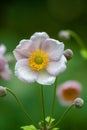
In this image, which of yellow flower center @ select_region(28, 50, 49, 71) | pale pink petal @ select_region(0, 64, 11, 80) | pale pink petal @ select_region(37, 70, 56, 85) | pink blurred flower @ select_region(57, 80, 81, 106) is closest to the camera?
pale pink petal @ select_region(37, 70, 56, 85)

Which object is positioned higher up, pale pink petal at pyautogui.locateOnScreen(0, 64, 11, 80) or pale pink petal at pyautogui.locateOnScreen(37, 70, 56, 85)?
pale pink petal at pyautogui.locateOnScreen(37, 70, 56, 85)

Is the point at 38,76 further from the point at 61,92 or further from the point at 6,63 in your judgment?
the point at 61,92

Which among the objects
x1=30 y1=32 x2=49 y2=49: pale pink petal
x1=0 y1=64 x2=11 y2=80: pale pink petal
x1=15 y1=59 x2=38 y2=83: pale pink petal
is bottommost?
x1=0 y1=64 x2=11 y2=80: pale pink petal

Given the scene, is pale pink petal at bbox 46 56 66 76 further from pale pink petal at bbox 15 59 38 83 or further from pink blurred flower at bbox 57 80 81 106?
pink blurred flower at bbox 57 80 81 106

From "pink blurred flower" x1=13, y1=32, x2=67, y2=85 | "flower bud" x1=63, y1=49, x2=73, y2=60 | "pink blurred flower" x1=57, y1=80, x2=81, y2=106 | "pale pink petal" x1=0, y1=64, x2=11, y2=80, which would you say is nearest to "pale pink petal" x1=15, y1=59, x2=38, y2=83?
"pink blurred flower" x1=13, y1=32, x2=67, y2=85

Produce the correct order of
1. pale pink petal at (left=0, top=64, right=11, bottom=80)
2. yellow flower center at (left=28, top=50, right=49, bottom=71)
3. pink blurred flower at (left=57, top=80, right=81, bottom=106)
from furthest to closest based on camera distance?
1. pink blurred flower at (left=57, top=80, right=81, bottom=106)
2. pale pink petal at (left=0, top=64, right=11, bottom=80)
3. yellow flower center at (left=28, top=50, right=49, bottom=71)

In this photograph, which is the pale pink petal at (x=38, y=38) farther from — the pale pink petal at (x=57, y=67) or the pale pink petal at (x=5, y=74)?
the pale pink petal at (x=5, y=74)

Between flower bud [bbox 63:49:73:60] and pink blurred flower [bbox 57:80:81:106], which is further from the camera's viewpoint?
pink blurred flower [bbox 57:80:81:106]
